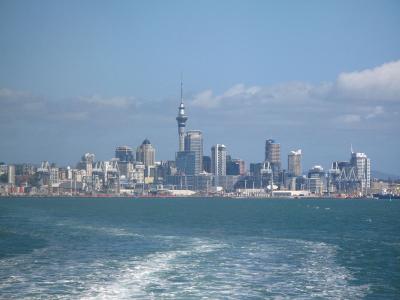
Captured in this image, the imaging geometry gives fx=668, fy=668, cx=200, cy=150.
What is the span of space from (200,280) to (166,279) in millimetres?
2351

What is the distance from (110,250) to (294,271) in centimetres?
1962

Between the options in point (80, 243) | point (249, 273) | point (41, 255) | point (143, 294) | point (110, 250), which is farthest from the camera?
point (80, 243)

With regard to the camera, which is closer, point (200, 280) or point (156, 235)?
point (200, 280)

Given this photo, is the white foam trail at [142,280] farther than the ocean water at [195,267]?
No

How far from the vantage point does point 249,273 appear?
46344 millimetres

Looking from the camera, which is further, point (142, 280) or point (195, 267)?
point (195, 267)

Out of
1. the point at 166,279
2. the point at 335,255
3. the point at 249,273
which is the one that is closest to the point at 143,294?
the point at 166,279

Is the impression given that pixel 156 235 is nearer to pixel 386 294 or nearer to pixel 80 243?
pixel 80 243

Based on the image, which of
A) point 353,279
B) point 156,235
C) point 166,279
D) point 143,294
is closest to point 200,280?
point 166,279

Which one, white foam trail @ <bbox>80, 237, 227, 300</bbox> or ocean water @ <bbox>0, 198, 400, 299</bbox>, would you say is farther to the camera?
ocean water @ <bbox>0, 198, 400, 299</bbox>

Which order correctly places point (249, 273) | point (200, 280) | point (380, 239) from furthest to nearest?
point (380, 239) < point (249, 273) < point (200, 280)

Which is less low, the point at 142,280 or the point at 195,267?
the point at 195,267

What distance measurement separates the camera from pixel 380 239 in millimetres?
76875

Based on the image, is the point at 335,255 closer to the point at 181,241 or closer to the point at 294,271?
the point at 294,271
